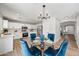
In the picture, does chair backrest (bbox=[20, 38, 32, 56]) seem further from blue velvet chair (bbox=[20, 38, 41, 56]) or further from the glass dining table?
the glass dining table

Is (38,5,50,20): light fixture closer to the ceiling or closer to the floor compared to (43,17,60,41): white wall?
closer to the ceiling

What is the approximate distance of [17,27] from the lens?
219 cm

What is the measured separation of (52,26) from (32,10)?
50 centimetres

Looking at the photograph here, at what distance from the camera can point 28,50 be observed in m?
2.16

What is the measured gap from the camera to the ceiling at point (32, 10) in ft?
6.98

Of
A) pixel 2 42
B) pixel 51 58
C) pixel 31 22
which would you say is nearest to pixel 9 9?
pixel 31 22

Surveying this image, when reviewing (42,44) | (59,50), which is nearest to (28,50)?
(42,44)

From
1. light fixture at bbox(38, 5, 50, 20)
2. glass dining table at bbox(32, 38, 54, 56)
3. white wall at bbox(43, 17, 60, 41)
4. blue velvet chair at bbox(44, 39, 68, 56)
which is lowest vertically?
blue velvet chair at bbox(44, 39, 68, 56)

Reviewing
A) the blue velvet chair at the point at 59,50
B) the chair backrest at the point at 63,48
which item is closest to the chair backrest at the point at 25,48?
the blue velvet chair at the point at 59,50

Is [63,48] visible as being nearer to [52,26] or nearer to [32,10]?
[52,26]

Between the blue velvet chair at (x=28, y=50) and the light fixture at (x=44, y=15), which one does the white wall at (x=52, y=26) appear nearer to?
the light fixture at (x=44, y=15)

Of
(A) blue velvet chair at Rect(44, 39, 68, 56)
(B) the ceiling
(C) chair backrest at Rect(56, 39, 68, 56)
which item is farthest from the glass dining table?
(B) the ceiling

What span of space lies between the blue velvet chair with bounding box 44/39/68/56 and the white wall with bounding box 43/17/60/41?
19cm

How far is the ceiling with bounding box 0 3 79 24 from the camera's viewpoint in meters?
2.13
